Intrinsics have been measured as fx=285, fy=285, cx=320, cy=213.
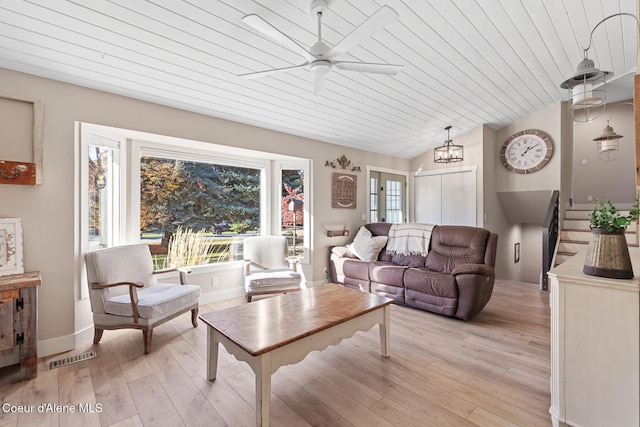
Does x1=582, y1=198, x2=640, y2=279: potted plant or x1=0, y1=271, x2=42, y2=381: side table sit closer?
x1=582, y1=198, x2=640, y2=279: potted plant

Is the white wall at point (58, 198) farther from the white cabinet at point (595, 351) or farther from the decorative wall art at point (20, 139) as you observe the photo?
the white cabinet at point (595, 351)

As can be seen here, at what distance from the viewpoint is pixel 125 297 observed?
8.95 ft

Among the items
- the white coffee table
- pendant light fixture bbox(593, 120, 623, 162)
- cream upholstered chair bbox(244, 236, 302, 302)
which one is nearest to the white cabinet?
the white coffee table

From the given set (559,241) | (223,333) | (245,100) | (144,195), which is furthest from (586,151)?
(144,195)

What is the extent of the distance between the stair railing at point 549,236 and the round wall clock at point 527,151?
73 centimetres

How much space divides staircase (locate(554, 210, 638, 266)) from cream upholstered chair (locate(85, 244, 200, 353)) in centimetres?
514

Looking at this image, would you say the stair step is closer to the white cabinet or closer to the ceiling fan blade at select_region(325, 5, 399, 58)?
the white cabinet

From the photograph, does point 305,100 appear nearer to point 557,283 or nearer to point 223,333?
point 223,333

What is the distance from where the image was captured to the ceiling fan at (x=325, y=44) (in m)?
1.57

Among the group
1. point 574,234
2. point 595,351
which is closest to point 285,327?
point 595,351

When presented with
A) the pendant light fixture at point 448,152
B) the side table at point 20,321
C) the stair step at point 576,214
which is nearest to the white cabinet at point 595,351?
the side table at point 20,321

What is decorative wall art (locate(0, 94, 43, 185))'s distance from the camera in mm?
2303

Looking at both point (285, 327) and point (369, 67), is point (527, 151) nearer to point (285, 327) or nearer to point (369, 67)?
point (369, 67)

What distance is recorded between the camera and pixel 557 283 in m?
1.64
